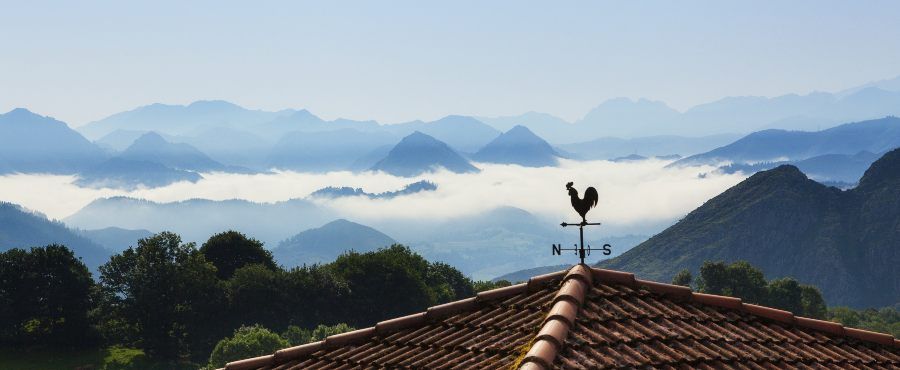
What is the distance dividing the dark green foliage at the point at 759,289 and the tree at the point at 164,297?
69.3 m

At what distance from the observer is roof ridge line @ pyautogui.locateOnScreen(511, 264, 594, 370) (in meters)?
9.79

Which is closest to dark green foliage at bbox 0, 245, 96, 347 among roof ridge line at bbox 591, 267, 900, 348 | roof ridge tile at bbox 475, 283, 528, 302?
roof ridge tile at bbox 475, 283, 528, 302

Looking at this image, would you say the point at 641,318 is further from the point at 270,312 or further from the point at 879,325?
the point at 879,325

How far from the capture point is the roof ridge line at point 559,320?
9.79 m

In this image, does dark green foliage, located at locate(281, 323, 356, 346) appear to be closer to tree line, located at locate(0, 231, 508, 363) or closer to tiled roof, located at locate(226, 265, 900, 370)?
tree line, located at locate(0, 231, 508, 363)

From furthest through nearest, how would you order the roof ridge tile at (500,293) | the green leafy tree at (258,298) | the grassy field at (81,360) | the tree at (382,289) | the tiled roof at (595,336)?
the tree at (382,289) → the green leafy tree at (258,298) → the grassy field at (81,360) → the roof ridge tile at (500,293) → the tiled roof at (595,336)

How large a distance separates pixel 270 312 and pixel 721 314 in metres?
90.4

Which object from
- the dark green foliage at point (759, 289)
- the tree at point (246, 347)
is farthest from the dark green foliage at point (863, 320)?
the tree at point (246, 347)

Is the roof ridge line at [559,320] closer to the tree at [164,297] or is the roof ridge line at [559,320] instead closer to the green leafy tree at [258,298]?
the tree at [164,297]

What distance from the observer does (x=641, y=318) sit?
1149cm

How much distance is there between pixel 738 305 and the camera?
12625mm

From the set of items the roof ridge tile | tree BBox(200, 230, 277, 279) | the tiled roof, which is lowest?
the tiled roof

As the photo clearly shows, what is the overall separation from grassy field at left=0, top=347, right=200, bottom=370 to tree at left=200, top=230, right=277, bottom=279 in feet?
59.0

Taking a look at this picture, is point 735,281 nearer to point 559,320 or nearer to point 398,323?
point 398,323
